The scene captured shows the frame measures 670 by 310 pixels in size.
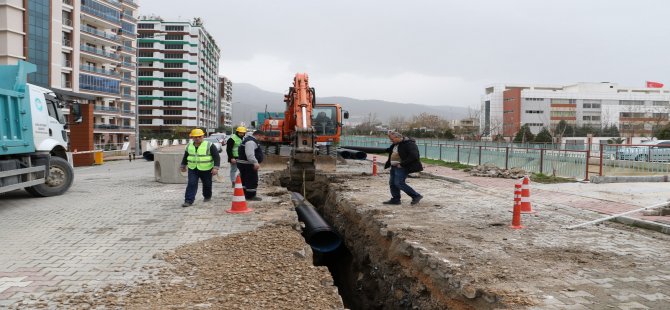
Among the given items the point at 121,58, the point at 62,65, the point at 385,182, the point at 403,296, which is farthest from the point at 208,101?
the point at 403,296

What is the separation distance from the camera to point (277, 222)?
7340mm

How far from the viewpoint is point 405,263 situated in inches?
246

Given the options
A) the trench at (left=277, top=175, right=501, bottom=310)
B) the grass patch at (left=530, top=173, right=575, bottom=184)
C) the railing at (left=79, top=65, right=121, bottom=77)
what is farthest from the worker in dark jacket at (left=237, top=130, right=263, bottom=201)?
the railing at (left=79, top=65, right=121, bottom=77)

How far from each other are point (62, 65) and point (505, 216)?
5667cm

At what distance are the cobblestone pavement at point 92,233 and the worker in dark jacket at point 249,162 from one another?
21.0 inches

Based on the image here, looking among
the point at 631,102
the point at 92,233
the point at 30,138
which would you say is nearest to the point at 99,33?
the point at 30,138

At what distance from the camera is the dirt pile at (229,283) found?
404cm

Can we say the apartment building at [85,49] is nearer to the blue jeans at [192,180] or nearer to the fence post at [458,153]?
the fence post at [458,153]

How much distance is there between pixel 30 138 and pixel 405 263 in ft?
26.6

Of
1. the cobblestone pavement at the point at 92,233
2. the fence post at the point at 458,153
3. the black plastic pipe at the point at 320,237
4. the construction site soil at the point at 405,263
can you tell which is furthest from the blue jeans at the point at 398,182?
the fence post at the point at 458,153

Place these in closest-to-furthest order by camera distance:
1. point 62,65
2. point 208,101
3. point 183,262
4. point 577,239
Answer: point 183,262 < point 577,239 < point 62,65 < point 208,101

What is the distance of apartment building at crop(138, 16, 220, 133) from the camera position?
93.7 metres

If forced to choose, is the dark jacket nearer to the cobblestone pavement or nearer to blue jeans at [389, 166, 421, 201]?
blue jeans at [389, 166, 421, 201]

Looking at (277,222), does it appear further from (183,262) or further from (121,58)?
(121,58)
